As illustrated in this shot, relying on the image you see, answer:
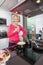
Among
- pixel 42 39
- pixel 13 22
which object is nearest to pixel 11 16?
pixel 13 22

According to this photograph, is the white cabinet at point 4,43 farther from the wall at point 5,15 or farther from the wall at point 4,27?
the wall at point 5,15

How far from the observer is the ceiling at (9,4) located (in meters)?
0.85

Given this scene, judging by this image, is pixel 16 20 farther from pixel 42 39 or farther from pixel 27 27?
pixel 42 39

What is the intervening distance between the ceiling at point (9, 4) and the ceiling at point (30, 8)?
0.15 feet

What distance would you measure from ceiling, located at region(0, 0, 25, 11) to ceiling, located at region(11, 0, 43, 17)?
0.05 meters

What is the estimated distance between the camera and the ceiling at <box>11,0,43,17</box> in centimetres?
98

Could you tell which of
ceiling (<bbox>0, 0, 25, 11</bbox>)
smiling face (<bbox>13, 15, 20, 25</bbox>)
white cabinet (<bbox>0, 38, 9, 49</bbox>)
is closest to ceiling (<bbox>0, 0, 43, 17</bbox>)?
ceiling (<bbox>0, 0, 25, 11</bbox>)

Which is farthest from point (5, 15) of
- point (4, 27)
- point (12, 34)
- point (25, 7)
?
point (25, 7)

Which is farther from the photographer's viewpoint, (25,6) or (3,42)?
(25,6)

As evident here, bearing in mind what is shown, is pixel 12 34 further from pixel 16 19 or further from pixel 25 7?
pixel 25 7

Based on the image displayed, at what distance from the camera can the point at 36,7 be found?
1.02 meters

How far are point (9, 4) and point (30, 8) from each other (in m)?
0.30

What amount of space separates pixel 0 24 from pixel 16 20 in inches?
8.5

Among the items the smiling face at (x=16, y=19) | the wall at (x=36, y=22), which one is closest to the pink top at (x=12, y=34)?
the smiling face at (x=16, y=19)
